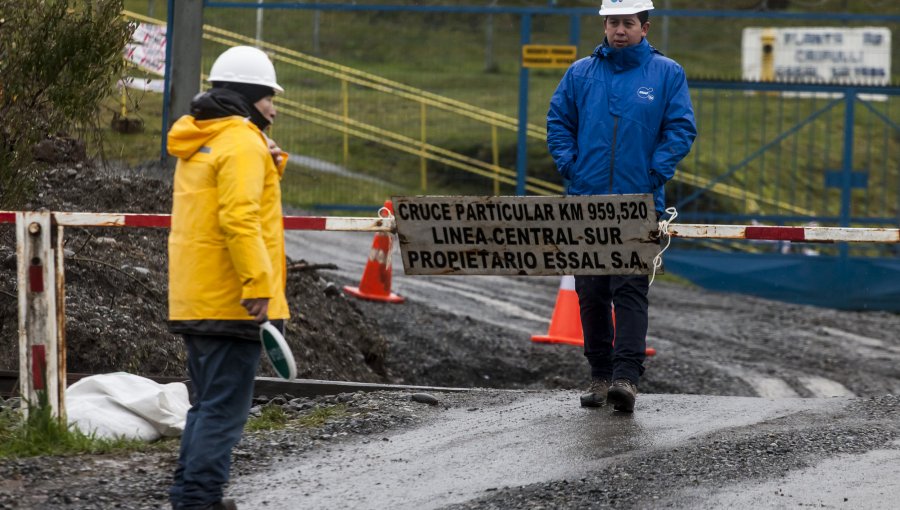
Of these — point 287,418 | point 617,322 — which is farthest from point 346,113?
point 617,322

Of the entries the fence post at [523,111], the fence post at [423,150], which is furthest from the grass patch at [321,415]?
the fence post at [423,150]

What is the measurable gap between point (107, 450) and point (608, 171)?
284 centimetres

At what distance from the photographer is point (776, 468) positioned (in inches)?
233

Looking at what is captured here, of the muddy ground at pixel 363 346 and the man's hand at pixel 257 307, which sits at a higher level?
the man's hand at pixel 257 307

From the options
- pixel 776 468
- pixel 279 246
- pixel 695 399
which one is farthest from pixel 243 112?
pixel 695 399

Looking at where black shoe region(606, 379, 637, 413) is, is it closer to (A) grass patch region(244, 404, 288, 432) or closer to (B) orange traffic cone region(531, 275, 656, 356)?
(A) grass patch region(244, 404, 288, 432)

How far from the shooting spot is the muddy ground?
5996mm

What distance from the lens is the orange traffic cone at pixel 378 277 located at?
12.3m

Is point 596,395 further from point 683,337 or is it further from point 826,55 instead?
point 826,55

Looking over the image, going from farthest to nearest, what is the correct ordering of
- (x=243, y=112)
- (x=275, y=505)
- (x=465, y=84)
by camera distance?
(x=465, y=84)
(x=275, y=505)
(x=243, y=112)

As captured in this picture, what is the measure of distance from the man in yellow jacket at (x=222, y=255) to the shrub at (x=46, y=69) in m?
2.88

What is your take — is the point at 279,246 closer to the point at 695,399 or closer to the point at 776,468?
the point at 776,468

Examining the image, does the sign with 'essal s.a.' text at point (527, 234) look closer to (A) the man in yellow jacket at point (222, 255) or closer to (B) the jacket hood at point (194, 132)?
(A) the man in yellow jacket at point (222, 255)

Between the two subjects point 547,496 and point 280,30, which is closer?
point 547,496
